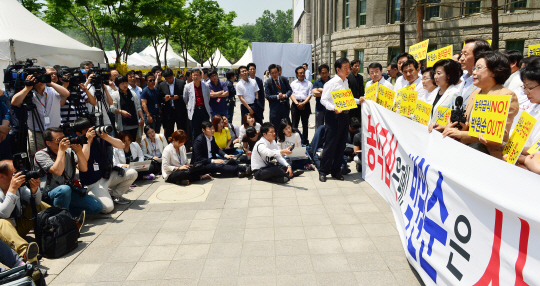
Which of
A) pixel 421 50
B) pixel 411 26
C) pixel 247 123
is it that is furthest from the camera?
pixel 411 26

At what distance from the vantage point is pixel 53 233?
3746mm

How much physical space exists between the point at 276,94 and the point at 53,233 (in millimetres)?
5413

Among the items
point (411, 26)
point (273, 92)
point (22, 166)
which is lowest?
point (22, 166)

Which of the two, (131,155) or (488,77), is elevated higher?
(488,77)

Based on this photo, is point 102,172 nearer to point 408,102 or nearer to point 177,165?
point 177,165

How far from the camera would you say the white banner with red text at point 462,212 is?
1.90m

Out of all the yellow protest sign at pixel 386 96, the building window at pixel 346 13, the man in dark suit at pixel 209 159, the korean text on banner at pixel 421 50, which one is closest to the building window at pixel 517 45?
the building window at pixel 346 13

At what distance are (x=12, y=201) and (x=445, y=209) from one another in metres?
3.94

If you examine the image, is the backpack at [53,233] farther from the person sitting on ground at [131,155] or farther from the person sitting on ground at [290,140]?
the person sitting on ground at [290,140]

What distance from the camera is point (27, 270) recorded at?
2.79 meters

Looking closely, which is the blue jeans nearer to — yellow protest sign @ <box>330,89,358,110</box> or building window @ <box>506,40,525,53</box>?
yellow protest sign @ <box>330,89,358,110</box>

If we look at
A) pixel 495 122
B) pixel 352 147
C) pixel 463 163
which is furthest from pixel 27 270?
pixel 352 147

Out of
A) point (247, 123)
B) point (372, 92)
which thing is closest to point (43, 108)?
point (247, 123)

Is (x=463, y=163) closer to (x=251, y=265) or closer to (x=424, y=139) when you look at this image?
(x=424, y=139)
